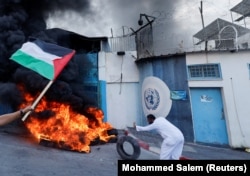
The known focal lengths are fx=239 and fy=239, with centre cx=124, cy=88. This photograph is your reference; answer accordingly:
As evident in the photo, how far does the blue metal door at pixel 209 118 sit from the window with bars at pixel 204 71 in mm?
632

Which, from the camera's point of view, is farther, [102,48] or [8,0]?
[102,48]

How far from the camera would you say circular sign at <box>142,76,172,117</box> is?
A: 1242cm

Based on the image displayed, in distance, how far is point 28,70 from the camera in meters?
11.2

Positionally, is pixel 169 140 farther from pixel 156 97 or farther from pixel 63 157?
pixel 156 97

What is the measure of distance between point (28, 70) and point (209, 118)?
886cm

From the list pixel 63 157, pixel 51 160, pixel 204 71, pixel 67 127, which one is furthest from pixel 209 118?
pixel 51 160

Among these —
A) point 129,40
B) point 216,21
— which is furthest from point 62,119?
point 216,21

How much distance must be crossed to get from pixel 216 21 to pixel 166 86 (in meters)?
5.43

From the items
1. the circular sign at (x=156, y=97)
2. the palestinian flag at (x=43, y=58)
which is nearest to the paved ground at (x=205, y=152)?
the circular sign at (x=156, y=97)

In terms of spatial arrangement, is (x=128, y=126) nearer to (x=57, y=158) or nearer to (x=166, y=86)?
(x=166, y=86)

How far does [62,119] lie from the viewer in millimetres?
10516

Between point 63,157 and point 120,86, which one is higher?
point 120,86

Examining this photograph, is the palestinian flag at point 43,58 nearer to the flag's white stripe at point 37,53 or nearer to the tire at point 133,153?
the flag's white stripe at point 37,53

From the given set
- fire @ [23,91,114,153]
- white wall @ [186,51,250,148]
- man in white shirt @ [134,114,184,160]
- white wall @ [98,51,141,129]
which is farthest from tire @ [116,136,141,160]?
white wall @ [98,51,141,129]
